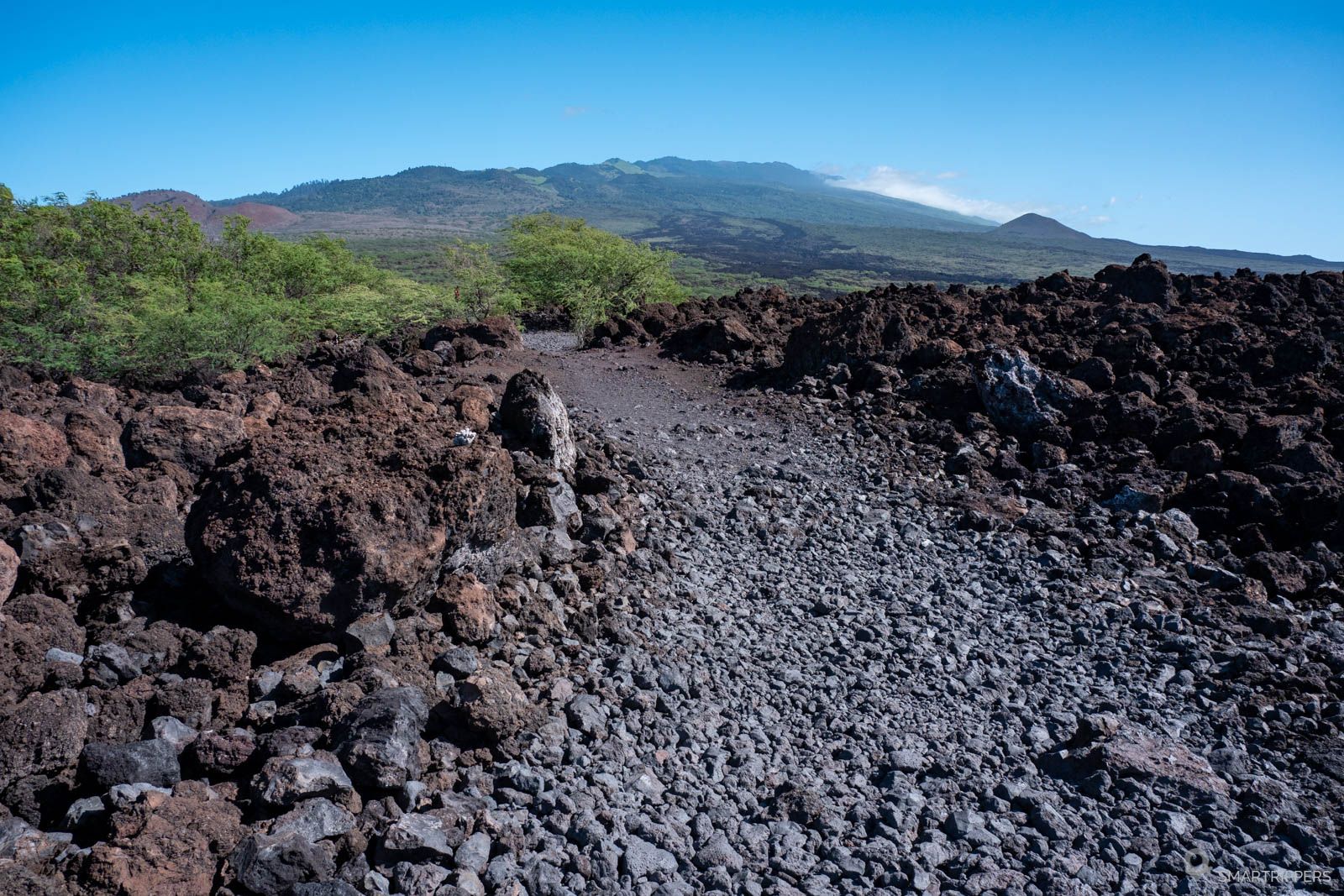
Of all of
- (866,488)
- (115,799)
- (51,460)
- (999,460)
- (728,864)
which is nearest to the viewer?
(115,799)

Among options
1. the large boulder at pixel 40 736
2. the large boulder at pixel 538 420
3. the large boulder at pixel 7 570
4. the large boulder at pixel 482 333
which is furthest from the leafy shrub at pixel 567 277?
the large boulder at pixel 40 736

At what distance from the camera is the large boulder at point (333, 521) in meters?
4.32

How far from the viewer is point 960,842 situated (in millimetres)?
3680

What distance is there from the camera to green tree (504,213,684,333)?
19562 mm

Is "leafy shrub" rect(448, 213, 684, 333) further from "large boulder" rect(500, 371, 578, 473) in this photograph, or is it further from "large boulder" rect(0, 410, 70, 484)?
"large boulder" rect(0, 410, 70, 484)

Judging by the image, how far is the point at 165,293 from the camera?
1314cm

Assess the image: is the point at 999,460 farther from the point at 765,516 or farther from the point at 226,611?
the point at 226,611

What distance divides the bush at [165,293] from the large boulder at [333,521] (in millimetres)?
8304

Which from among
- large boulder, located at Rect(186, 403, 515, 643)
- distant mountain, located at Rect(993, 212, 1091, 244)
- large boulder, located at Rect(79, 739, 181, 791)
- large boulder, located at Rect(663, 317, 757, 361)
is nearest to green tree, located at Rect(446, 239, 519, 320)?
large boulder, located at Rect(663, 317, 757, 361)

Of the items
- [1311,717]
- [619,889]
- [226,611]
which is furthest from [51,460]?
[1311,717]

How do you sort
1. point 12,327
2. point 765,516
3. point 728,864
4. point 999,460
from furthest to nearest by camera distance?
point 12,327, point 999,460, point 765,516, point 728,864

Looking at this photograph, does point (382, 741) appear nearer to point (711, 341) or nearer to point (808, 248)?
point (711, 341)

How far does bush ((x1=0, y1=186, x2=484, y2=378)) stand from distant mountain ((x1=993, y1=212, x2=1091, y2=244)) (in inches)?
6580

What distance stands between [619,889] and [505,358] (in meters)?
11.1
